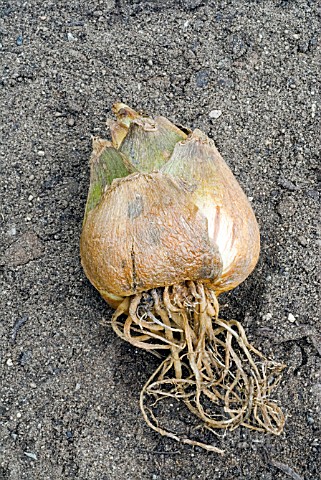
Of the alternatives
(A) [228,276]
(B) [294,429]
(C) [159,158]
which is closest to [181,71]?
(C) [159,158]

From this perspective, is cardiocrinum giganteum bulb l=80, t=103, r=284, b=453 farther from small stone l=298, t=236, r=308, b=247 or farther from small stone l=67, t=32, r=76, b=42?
small stone l=67, t=32, r=76, b=42

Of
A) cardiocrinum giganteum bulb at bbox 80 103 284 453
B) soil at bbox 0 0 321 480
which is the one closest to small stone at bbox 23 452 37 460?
soil at bbox 0 0 321 480

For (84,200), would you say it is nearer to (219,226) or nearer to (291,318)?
(219,226)

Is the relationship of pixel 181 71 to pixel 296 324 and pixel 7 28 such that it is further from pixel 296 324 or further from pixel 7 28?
pixel 296 324

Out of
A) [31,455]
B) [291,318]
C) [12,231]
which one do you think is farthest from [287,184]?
[31,455]

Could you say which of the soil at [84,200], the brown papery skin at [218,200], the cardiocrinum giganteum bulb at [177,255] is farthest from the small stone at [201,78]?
the brown papery skin at [218,200]
